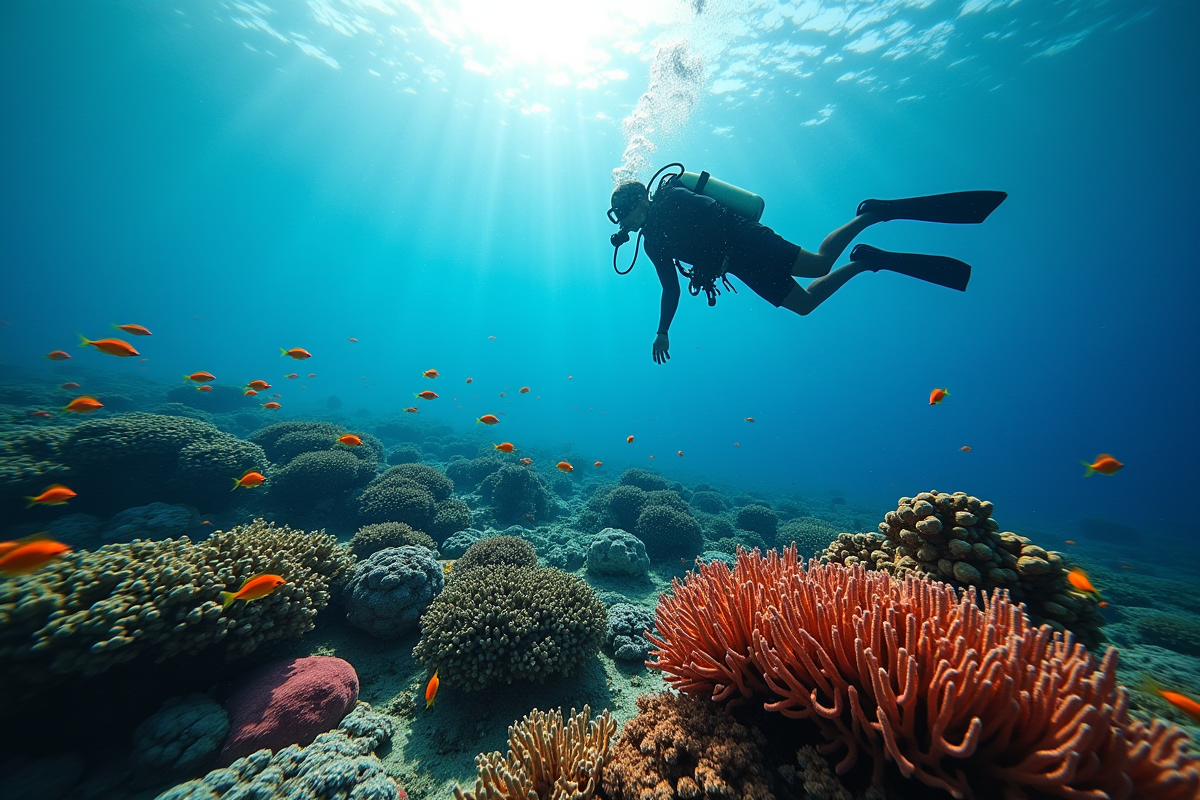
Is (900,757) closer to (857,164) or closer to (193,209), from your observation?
(857,164)

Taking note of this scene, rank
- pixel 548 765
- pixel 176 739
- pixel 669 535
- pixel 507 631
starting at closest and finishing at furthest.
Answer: pixel 548 765 < pixel 176 739 < pixel 507 631 < pixel 669 535

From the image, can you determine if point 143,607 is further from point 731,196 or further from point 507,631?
point 731,196

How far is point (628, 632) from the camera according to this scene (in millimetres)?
4680

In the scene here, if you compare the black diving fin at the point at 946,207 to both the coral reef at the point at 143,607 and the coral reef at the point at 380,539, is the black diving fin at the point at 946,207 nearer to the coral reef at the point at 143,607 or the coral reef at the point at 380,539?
the coral reef at the point at 143,607

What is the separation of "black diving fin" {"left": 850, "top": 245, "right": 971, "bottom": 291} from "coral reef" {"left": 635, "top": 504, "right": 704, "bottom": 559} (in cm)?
A: 651

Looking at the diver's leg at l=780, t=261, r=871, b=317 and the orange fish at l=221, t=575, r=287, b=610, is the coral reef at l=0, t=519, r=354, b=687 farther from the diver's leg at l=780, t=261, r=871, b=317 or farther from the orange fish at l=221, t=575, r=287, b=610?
the diver's leg at l=780, t=261, r=871, b=317

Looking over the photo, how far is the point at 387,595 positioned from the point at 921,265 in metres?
8.32

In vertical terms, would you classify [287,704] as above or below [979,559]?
below

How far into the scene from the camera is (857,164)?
3400 cm

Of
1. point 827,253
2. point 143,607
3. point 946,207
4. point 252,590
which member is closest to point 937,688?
point 252,590

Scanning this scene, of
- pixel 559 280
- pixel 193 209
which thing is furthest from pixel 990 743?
pixel 193 209

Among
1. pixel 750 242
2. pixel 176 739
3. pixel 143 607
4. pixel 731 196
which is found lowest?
pixel 176 739

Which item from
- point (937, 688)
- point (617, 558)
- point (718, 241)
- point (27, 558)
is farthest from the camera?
point (617, 558)

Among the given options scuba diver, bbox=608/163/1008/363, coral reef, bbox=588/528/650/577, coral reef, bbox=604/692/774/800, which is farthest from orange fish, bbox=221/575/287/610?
scuba diver, bbox=608/163/1008/363
